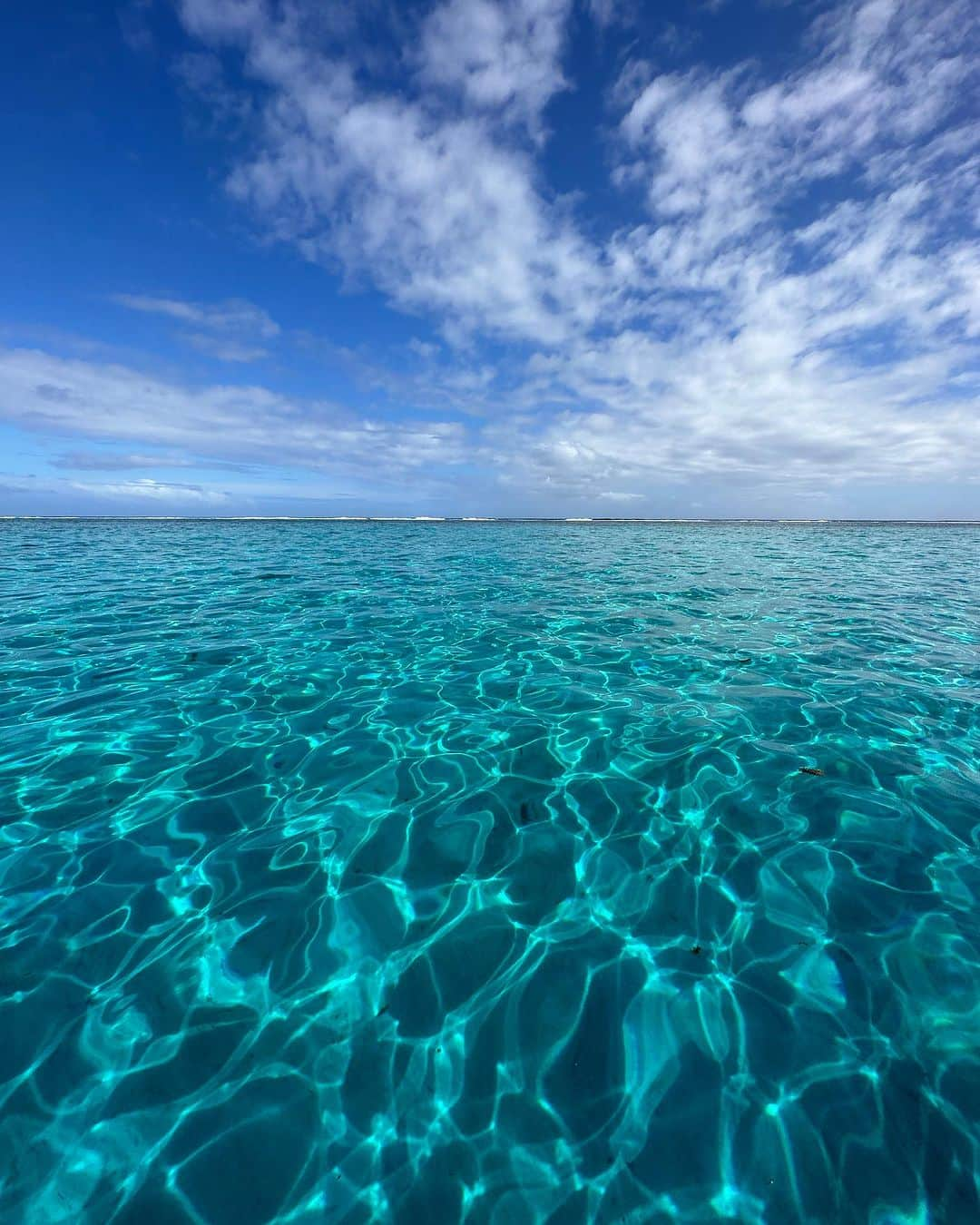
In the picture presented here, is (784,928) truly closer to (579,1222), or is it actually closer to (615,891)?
(615,891)

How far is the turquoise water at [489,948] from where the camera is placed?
8.19 feet

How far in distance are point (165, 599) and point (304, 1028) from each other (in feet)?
47.7

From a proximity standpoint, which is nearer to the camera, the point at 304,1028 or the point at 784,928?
the point at 304,1028

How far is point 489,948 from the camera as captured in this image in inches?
143

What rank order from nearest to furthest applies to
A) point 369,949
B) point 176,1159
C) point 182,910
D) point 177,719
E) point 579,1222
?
point 579,1222
point 176,1159
point 369,949
point 182,910
point 177,719

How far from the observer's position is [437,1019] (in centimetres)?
316

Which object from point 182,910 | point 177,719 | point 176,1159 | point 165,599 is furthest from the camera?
point 165,599

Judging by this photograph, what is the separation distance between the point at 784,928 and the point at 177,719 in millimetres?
7259

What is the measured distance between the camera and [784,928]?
12.3 ft

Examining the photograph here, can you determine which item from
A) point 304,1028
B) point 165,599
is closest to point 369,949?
point 304,1028

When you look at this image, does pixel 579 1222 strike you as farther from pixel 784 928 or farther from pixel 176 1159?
pixel 784 928

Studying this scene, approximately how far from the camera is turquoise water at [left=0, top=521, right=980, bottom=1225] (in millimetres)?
2496

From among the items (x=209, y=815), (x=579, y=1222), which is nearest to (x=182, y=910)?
(x=209, y=815)

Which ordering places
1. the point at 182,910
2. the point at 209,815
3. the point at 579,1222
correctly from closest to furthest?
the point at 579,1222 → the point at 182,910 → the point at 209,815
